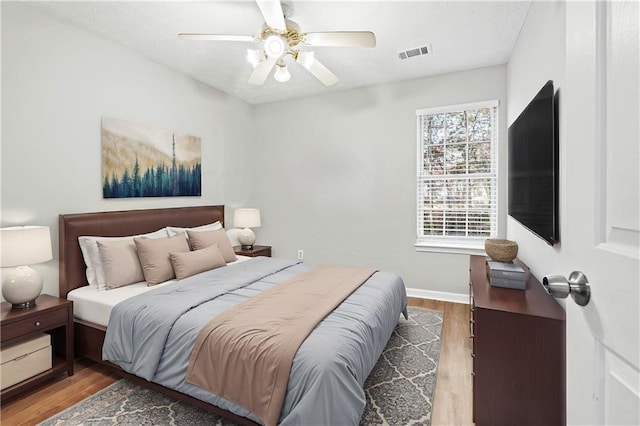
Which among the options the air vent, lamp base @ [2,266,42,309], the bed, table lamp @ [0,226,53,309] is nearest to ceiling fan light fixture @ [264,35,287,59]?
the air vent

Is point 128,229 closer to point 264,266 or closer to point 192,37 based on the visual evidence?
point 264,266

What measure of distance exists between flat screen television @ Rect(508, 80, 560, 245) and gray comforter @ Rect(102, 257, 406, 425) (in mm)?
1176

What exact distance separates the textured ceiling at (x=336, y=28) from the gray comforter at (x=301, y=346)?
222 cm

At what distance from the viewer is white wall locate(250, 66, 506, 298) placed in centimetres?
391

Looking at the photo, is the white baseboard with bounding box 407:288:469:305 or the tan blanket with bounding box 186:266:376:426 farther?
the white baseboard with bounding box 407:288:469:305

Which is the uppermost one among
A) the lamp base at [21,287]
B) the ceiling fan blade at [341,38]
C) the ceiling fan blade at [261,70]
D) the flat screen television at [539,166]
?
the ceiling fan blade at [341,38]

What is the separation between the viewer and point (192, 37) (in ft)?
7.59

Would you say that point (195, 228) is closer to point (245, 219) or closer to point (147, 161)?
point (245, 219)

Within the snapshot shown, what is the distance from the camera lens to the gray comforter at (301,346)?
4.91 ft

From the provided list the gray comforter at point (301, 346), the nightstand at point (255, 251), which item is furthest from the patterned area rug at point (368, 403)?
the nightstand at point (255, 251)

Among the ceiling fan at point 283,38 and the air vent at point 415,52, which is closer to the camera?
the ceiling fan at point 283,38

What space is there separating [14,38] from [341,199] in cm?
354

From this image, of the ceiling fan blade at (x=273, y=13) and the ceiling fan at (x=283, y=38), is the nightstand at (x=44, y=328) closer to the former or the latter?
the ceiling fan at (x=283, y=38)

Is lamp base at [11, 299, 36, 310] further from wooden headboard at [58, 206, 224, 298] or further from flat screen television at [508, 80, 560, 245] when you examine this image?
flat screen television at [508, 80, 560, 245]
